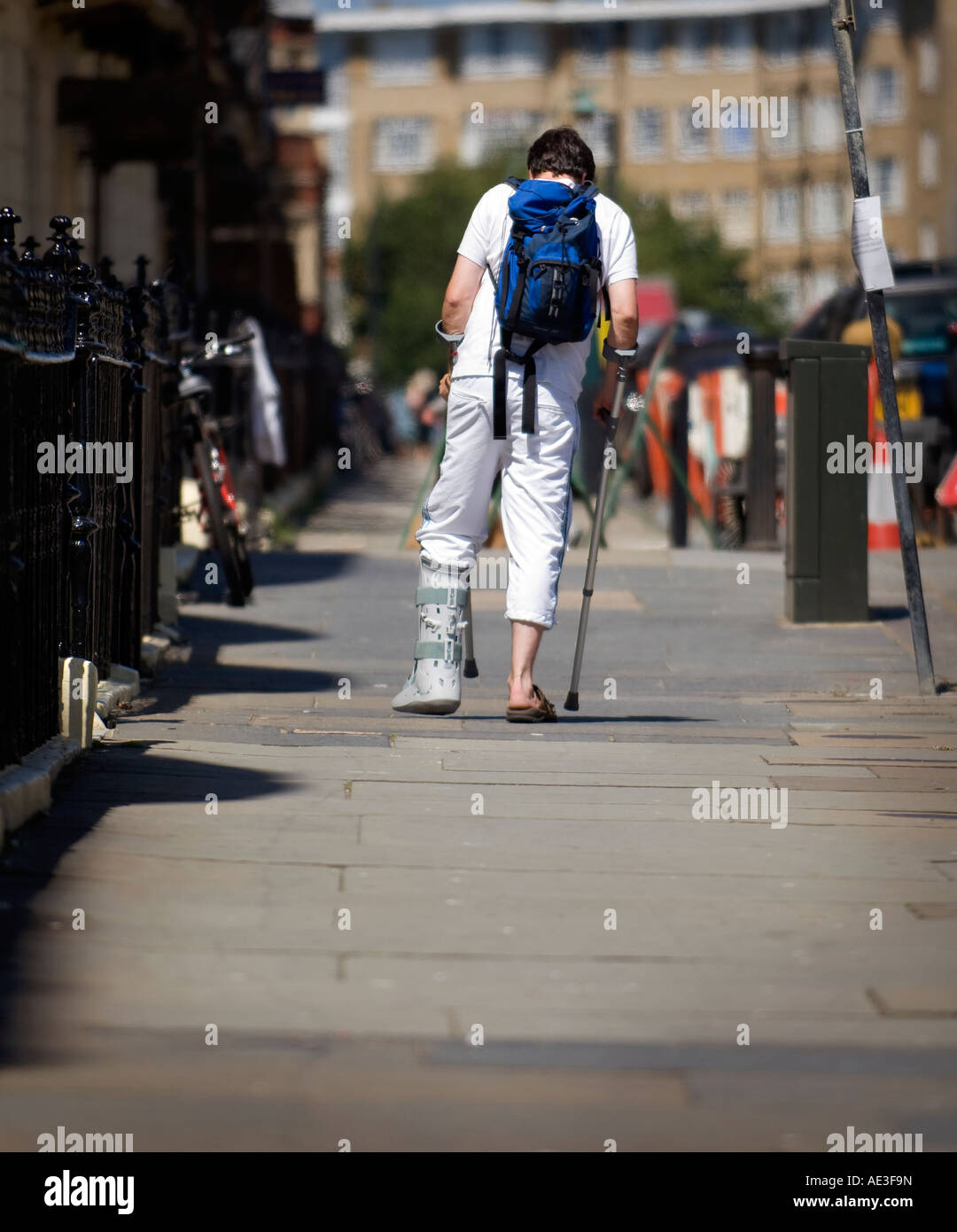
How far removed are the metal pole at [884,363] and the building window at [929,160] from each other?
75.3 meters

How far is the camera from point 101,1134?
10.9ft

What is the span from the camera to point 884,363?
28.5 feet

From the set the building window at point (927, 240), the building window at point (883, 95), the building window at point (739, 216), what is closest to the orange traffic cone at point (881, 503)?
the building window at point (927, 240)

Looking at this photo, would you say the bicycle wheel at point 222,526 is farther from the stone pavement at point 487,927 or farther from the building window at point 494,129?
the building window at point 494,129

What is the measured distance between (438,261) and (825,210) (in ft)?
62.5

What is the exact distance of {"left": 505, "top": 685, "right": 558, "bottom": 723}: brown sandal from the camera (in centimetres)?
734

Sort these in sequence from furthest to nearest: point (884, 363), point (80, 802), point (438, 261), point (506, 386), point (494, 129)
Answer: point (494, 129), point (438, 261), point (884, 363), point (506, 386), point (80, 802)

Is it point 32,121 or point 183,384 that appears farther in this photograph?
point 32,121

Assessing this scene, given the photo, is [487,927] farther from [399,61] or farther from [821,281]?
[399,61]

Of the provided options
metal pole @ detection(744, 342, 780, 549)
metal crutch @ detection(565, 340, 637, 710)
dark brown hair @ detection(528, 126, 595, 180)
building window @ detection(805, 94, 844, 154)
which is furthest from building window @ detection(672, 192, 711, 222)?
dark brown hair @ detection(528, 126, 595, 180)

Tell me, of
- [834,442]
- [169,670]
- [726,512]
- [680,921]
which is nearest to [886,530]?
[726,512]

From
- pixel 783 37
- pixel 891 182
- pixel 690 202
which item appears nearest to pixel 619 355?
pixel 891 182

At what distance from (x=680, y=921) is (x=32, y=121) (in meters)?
15.8
